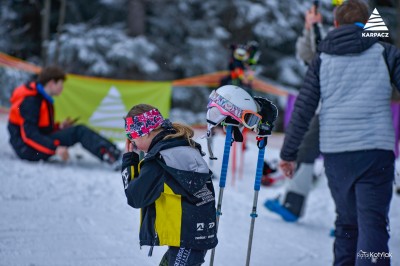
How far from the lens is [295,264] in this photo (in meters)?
3.84

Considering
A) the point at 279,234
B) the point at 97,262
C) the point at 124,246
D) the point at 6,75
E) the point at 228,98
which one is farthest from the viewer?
the point at 6,75

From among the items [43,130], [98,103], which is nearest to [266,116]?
[43,130]

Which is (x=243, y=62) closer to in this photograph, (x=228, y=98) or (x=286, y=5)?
(x=228, y=98)

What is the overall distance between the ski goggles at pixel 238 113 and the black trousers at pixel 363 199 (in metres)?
0.62

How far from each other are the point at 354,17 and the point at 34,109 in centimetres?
441

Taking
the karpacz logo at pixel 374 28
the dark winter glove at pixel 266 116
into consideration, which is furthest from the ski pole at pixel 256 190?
the karpacz logo at pixel 374 28

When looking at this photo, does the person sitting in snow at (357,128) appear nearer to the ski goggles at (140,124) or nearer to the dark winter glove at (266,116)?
the dark winter glove at (266,116)

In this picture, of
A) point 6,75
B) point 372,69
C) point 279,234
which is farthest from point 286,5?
point 372,69

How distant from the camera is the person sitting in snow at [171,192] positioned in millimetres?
2494

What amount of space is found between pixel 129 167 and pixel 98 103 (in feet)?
18.7

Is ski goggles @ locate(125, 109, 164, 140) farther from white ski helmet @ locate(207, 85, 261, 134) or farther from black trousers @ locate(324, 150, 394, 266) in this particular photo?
black trousers @ locate(324, 150, 394, 266)

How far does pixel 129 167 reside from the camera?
8.57 ft

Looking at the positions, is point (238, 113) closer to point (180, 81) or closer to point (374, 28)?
point (374, 28)

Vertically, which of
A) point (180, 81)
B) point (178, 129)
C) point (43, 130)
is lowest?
point (43, 130)
